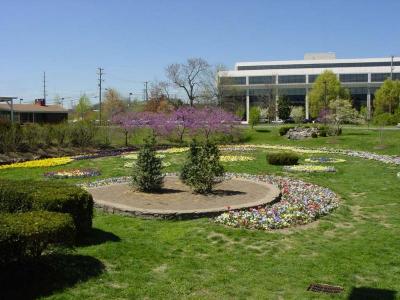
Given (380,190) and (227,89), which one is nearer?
(380,190)

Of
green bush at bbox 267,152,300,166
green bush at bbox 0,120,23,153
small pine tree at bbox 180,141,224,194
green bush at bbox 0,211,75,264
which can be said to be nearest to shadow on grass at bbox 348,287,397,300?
green bush at bbox 0,211,75,264

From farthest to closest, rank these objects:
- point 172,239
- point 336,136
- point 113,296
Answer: point 336,136 → point 172,239 → point 113,296

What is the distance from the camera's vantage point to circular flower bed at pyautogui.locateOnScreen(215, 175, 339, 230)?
10438 mm

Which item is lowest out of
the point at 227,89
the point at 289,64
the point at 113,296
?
the point at 113,296

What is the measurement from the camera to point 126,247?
28.5ft

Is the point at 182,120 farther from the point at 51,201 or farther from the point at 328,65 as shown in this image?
the point at 328,65

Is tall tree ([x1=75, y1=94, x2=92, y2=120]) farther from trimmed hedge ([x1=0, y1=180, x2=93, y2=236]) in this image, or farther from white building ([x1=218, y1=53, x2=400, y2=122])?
trimmed hedge ([x1=0, y1=180, x2=93, y2=236])

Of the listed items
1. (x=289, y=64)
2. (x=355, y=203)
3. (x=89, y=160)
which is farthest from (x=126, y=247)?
(x=289, y=64)

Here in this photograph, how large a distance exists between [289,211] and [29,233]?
21.4ft

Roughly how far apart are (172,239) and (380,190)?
826 cm

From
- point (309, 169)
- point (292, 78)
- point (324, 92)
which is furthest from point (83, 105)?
point (309, 169)

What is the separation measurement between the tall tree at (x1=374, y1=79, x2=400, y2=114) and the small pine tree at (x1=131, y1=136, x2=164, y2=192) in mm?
56020

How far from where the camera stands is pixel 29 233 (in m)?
6.42

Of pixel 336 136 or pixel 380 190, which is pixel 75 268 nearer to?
pixel 380 190
